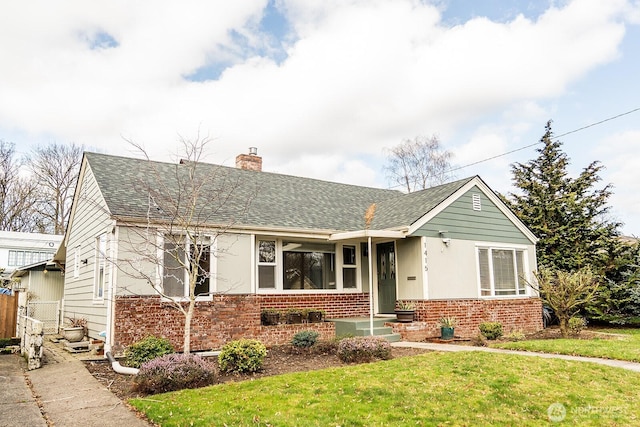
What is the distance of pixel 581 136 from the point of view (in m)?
18.1

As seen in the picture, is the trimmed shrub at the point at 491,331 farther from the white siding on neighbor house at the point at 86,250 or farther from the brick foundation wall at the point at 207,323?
the white siding on neighbor house at the point at 86,250

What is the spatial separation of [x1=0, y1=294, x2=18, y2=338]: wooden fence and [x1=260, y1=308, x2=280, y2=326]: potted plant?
7.26 metres

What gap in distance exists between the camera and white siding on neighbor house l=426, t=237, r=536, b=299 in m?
13.1

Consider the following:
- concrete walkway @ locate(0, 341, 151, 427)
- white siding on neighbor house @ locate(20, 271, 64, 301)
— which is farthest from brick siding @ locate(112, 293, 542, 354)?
white siding on neighbor house @ locate(20, 271, 64, 301)

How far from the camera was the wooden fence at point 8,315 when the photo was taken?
13289mm

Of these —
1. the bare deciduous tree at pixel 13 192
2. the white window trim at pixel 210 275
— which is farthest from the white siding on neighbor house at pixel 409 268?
the bare deciduous tree at pixel 13 192

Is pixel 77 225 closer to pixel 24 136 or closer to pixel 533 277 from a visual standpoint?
pixel 533 277

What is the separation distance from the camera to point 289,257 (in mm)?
13242

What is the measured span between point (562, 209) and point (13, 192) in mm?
32603

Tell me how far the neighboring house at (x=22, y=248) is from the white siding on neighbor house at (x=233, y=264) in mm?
20153

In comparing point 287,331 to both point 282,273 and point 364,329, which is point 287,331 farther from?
point 364,329

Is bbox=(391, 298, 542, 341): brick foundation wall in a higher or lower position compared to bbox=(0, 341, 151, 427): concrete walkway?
higher

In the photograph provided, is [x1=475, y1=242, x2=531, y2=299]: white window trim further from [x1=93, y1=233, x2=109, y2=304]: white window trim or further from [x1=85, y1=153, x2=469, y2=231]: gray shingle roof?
[x1=93, y1=233, x2=109, y2=304]: white window trim

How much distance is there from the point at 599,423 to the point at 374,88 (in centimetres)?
1463
